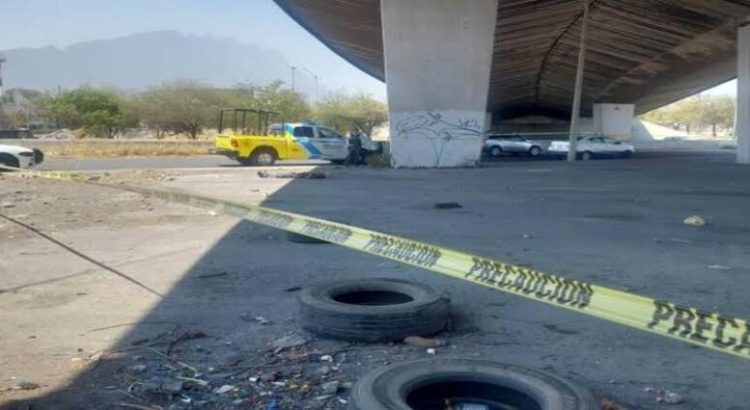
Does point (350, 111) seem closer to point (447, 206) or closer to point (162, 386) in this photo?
point (447, 206)

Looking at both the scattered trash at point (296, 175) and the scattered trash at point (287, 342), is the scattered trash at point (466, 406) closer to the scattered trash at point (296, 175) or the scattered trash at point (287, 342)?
the scattered trash at point (287, 342)

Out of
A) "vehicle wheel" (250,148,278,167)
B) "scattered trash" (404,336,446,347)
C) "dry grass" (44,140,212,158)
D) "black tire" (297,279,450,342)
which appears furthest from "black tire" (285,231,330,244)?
"dry grass" (44,140,212,158)

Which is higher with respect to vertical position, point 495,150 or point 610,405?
point 495,150

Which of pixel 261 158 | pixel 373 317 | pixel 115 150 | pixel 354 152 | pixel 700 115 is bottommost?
pixel 373 317

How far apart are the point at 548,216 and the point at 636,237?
2.72m

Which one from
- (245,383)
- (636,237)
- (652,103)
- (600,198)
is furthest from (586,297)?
(652,103)

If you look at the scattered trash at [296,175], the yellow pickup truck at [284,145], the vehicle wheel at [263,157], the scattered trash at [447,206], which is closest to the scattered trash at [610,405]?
the scattered trash at [447,206]

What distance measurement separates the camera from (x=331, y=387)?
4.29 m

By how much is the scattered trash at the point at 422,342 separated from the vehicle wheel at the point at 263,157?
2594cm

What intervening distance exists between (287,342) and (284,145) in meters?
26.8

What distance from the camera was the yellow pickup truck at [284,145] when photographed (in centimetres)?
3031

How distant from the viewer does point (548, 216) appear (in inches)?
523

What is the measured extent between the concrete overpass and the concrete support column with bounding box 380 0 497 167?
0.13 feet

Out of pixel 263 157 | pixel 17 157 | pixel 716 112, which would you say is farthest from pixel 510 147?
pixel 716 112
